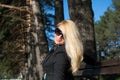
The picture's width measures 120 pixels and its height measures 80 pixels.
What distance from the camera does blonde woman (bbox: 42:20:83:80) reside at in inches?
156

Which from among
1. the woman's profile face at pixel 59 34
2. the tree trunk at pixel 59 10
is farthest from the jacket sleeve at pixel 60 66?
the tree trunk at pixel 59 10

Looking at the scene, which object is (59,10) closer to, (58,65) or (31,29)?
(31,29)

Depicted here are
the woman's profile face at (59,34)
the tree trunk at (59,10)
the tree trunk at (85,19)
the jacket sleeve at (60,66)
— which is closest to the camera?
the jacket sleeve at (60,66)

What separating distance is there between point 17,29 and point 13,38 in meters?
1.17

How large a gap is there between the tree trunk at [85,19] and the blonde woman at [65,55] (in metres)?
1.92

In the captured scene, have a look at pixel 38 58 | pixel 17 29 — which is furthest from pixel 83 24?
pixel 17 29

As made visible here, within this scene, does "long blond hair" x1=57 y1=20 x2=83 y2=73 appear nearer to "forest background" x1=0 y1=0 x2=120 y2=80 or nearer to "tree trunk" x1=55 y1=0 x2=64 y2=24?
"forest background" x1=0 y1=0 x2=120 y2=80

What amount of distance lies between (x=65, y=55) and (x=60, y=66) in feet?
0.43

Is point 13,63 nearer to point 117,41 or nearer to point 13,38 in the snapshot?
point 13,38

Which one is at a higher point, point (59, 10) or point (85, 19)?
point (59, 10)

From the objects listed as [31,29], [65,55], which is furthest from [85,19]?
[31,29]

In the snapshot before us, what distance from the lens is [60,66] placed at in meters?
3.95

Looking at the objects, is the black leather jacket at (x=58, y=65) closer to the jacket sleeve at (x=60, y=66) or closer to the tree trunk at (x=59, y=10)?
the jacket sleeve at (x=60, y=66)

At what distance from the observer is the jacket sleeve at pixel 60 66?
393 centimetres
